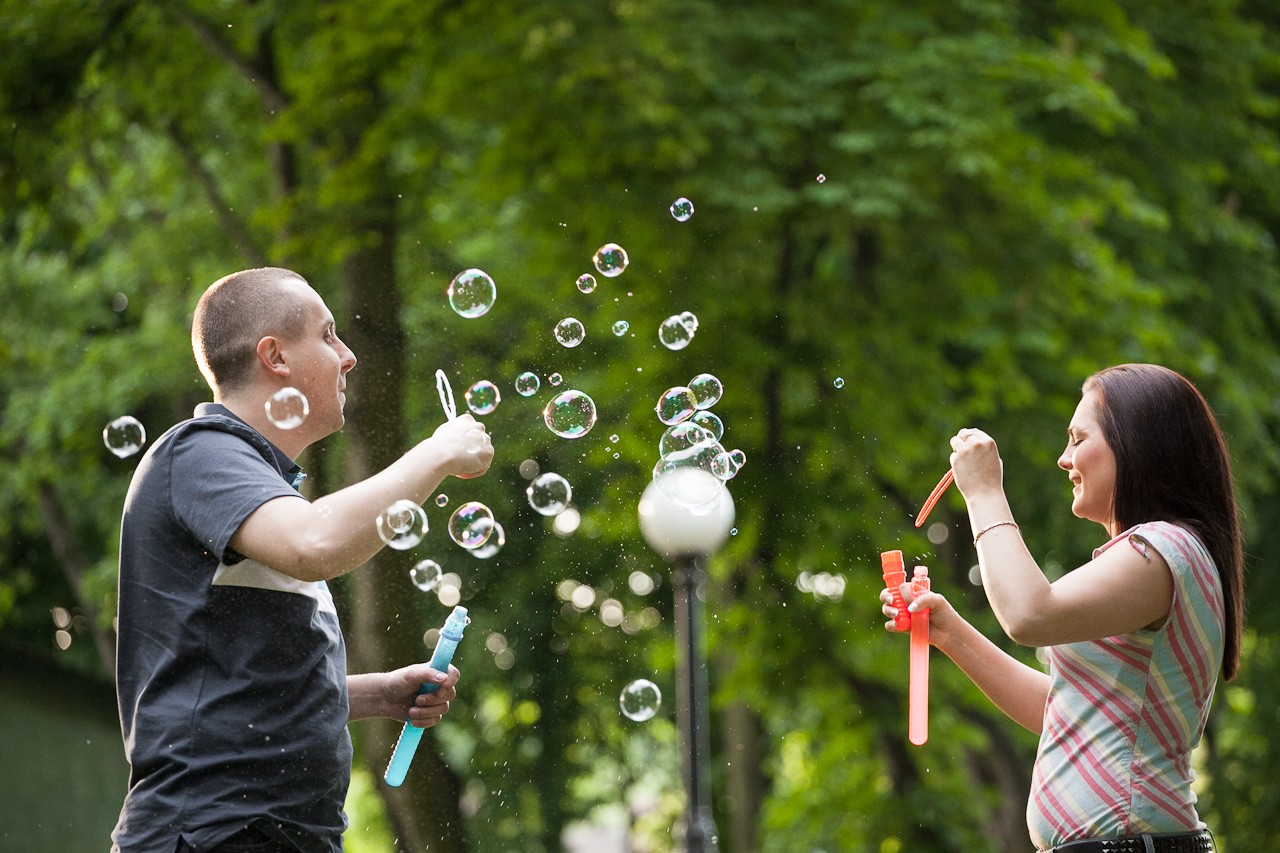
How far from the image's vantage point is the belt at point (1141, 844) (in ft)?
7.14

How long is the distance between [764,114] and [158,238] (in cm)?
457

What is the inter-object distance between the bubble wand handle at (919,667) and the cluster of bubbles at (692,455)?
1.03m

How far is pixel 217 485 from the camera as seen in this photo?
2.01m

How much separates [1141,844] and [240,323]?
164 centimetres

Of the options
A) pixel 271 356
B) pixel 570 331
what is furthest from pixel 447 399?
pixel 570 331

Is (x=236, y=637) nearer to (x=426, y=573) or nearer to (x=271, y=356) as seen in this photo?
(x=271, y=356)

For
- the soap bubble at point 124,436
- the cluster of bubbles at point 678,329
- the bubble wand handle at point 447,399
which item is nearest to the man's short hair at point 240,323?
the bubble wand handle at point 447,399

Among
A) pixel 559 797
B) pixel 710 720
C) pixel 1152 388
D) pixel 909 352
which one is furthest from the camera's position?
pixel 559 797

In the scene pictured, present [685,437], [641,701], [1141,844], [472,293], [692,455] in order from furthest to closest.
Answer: [641,701], [472,293], [685,437], [692,455], [1141,844]

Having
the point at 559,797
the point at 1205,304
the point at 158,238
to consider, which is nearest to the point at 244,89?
the point at 158,238

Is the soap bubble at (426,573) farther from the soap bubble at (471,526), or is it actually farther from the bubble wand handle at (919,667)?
the bubble wand handle at (919,667)

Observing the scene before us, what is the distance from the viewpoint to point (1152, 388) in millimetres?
2416

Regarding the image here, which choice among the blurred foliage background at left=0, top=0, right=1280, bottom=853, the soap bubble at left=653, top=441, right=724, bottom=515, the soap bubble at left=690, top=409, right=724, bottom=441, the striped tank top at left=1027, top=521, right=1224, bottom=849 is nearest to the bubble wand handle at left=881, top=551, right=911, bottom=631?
the striped tank top at left=1027, top=521, right=1224, bottom=849

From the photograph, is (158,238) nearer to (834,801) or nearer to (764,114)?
(764,114)
